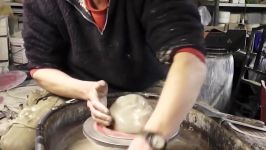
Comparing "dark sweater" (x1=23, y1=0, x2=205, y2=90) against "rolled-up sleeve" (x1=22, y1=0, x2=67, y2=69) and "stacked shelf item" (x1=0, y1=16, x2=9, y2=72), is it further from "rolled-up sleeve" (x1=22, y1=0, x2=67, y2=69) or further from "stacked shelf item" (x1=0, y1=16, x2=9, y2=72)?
"stacked shelf item" (x1=0, y1=16, x2=9, y2=72)

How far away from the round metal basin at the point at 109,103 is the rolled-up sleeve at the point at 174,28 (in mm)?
287

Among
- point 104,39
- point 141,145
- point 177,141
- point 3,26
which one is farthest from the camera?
point 3,26

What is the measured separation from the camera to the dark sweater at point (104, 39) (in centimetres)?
104

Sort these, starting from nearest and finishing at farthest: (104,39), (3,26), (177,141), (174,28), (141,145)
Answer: (141,145) → (174,28) → (177,141) → (104,39) → (3,26)

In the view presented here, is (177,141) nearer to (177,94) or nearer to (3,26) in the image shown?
(177,94)

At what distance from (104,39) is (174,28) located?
34 centimetres

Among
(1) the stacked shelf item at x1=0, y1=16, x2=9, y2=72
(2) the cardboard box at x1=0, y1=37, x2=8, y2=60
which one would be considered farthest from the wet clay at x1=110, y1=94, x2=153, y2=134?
(2) the cardboard box at x1=0, y1=37, x2=8, y2=60

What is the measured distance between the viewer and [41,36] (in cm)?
129

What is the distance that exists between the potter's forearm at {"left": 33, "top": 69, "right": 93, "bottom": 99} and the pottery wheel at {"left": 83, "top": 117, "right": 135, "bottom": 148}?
0.19 m

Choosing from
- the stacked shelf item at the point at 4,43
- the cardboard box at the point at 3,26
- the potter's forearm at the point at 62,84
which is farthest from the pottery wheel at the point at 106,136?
the cardboard box at the point at 3,26

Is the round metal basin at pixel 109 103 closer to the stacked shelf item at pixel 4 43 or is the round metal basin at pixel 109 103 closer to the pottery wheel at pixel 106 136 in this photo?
the pottery wheel at pixel 106 136

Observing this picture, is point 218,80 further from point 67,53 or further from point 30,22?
point 30,22

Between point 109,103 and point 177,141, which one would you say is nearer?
point 177,141

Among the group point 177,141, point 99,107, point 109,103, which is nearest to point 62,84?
point 109,103
